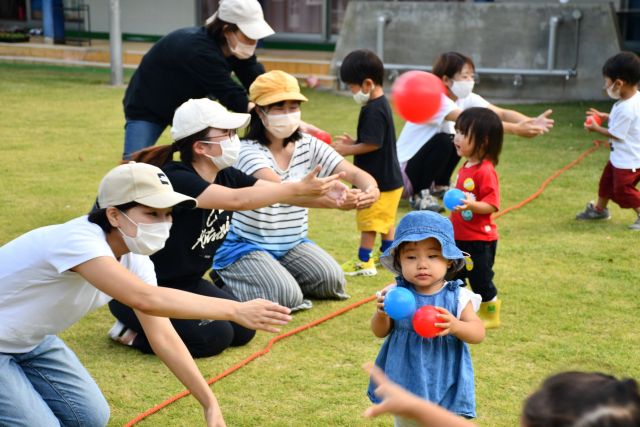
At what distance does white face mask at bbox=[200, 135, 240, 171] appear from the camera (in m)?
4.63

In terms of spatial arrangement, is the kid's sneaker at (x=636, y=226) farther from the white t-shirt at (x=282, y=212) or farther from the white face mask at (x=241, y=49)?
the white face mask at (x=241, y=49)

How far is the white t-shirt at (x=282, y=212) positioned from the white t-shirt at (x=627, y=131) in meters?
2.75

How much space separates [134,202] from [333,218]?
14.7ft

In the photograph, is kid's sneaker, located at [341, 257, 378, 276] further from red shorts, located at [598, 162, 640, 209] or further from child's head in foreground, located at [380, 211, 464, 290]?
child's head in foreground, located at [380, 211, 464, 290]

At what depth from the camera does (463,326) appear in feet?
11.0

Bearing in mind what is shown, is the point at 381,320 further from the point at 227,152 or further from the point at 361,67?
the point at 361,67

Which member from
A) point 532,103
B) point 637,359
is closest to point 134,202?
point 637,359

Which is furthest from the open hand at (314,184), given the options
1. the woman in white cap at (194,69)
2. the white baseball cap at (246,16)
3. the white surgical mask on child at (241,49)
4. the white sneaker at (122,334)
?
the white surgical mask on child at (241,49)

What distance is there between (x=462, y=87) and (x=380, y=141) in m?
1.00

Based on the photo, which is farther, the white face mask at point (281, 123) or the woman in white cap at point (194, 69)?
the woman in white cap at point (194, 69)

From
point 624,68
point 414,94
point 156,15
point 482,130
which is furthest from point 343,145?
point 156,15

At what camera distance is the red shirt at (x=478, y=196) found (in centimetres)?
506

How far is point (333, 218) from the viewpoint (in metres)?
7.90

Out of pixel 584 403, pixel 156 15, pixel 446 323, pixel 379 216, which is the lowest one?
pixel 379 216
